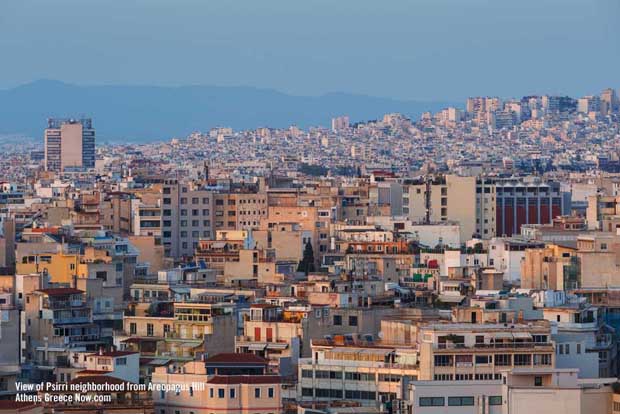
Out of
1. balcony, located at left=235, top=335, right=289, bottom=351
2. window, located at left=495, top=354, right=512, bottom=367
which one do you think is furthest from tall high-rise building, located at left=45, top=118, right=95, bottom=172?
window, located at left=495, top=354, right=512, bottom=367

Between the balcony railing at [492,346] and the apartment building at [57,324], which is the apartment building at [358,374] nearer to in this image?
the balcony railing at [492,346]

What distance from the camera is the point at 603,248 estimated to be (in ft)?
157

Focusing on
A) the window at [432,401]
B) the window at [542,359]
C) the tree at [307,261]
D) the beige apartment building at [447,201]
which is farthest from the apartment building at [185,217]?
the window at [432,401]

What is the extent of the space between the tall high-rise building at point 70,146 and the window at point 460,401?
12487cm

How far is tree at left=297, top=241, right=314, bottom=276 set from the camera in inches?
2047

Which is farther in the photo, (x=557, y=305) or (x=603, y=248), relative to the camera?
(x=603, y=248)

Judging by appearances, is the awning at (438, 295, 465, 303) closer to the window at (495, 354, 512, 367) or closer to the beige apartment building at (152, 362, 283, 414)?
the window at (495, 354, 512, 367)

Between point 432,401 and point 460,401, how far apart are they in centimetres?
27

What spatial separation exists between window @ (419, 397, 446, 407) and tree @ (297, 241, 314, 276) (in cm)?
2229

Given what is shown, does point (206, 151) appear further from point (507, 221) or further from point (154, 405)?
point (154, 405)

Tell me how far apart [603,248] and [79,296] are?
12.0 meters

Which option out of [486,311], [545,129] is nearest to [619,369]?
[486,311]

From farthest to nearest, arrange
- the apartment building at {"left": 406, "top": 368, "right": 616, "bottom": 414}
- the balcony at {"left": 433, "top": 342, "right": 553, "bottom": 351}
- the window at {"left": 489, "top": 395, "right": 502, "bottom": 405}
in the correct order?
the balcony at {"left": 433, "top": 342, "right": 553, "bottom": 351}, the window at {"left": 489, "top": 395, "right": 502, "bottom": 405}, the apartment building at {"left": 406, "top": 368, "right": 616, "bottom": 414}

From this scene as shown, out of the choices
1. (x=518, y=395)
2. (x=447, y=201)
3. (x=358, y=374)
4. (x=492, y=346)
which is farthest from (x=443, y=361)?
(x=447, y=201)
